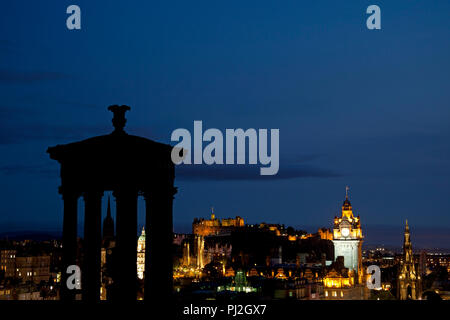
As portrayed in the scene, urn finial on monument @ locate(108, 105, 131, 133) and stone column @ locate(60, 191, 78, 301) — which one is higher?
urn finial on monument @ locate(108, 105, 131, 133)

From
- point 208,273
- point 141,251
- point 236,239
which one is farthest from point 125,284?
point 236,239

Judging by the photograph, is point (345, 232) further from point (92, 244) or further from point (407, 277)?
point (92, 244)

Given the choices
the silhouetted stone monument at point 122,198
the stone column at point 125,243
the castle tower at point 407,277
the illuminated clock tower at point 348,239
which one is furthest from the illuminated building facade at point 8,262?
the stone column at point 125,243

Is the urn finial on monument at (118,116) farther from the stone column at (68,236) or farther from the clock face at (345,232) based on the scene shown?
the clock face at (345,232)

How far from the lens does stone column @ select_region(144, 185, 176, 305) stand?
15.9 m

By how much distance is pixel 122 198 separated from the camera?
49.2 ft

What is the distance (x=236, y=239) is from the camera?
7062 inches

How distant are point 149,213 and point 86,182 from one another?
1529mm

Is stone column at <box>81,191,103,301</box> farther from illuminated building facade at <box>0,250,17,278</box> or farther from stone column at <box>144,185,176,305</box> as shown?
illuminated building facade at <box>0,250,17,278</box>

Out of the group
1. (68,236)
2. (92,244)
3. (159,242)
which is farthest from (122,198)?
(68,236)

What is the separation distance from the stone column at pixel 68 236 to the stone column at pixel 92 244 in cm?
28

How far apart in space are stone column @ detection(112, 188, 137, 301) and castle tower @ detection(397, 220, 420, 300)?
4215 inches

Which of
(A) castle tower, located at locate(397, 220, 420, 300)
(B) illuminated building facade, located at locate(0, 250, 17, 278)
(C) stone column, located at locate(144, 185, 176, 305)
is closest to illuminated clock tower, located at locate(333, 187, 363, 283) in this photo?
(A) castle tower, located at locate(397, 220, 420, 300)
